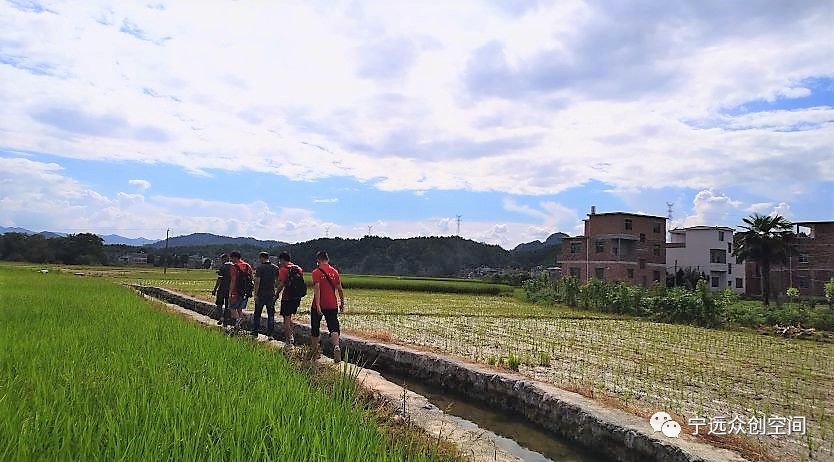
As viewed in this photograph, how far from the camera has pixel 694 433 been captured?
14.0 feet

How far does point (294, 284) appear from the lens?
823 cm

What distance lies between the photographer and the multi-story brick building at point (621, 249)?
1494 inches

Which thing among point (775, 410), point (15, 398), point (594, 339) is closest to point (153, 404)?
point (15, 398)

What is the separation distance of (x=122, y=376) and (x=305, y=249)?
222 ft

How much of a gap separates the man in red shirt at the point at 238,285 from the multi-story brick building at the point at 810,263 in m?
35.2

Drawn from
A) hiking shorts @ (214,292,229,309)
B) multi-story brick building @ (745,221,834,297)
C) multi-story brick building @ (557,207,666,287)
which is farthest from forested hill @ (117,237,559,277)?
hiking shorts @ (214,292,229,309)

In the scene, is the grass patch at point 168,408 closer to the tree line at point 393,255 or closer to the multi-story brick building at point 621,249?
the multi-story brick building at point 621,249

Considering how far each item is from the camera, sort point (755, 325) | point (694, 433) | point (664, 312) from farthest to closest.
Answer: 1. point (664, 312)
2. point (755, 325)
3. point (694, 433)

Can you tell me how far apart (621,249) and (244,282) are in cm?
3260

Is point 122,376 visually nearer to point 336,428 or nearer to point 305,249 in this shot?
point 336,428

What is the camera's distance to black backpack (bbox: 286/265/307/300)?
8227 mm

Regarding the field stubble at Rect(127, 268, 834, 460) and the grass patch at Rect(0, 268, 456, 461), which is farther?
the field stubble at Rect(127, 268, 834, 460)

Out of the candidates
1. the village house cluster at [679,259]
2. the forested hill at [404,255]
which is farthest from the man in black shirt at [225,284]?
the forested hill at [404,255]

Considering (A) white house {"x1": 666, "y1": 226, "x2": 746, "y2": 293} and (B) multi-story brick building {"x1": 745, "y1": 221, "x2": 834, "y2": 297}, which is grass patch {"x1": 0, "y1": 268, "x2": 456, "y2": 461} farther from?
(A) white house {"x1": 666, "y1": 226, "x2": 746, "y2": 293}
